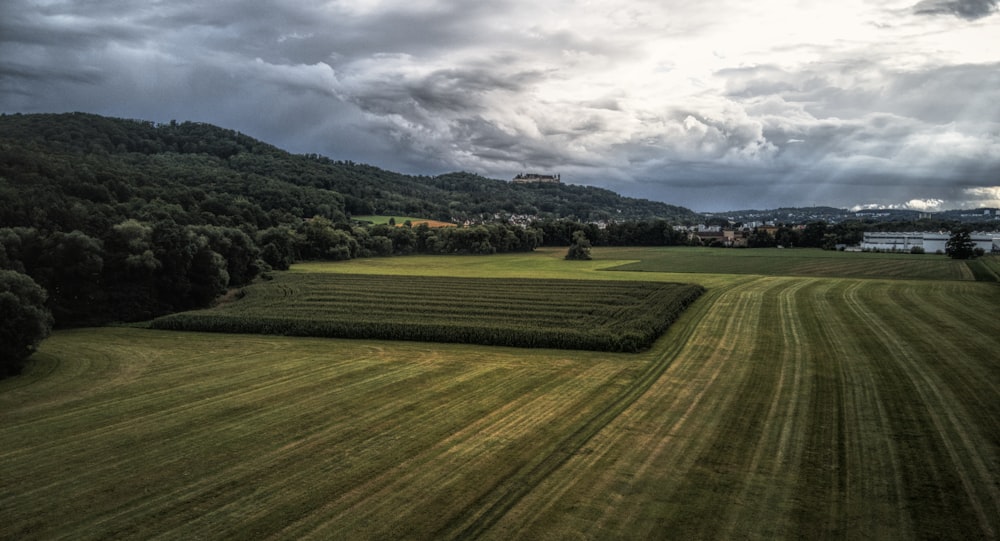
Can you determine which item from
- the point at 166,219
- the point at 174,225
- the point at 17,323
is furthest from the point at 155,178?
the point at 17,323

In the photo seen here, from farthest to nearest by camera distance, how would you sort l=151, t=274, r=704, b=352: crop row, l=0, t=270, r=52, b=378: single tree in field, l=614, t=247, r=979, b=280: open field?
l=614, t=247, r=979, b=280: open field < l=151, t=274, r=704, b=352: crop row < l=0, t=270, r=52, b=378: single tree in field

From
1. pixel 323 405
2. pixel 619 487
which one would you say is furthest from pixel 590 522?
pixel 323 405

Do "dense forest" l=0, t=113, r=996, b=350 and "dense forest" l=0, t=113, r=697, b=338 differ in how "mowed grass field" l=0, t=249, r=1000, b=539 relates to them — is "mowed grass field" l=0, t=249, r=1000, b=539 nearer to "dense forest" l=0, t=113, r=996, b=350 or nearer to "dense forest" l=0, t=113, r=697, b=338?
"dense forest" l=0, t=113, r=996, b=350

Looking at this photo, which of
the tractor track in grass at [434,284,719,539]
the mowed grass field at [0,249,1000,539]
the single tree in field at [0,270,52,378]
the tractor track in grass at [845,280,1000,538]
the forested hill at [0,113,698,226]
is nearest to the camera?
the tractor track in grass at [434,284,719,539]

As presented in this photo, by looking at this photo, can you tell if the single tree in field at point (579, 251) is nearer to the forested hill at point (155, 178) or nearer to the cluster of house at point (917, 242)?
the forested hill at point (155, 178)

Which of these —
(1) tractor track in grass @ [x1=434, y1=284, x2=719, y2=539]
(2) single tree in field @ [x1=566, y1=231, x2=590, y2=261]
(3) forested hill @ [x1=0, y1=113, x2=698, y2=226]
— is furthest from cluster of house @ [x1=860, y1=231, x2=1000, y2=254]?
(1) tractor track in grass @ [x1=434, y1=284, x2=719, y2=539]

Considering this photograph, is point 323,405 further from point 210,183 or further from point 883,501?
point 210,183

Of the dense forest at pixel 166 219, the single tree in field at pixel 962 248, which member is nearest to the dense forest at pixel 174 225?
the dense forest at pixel 166 219
